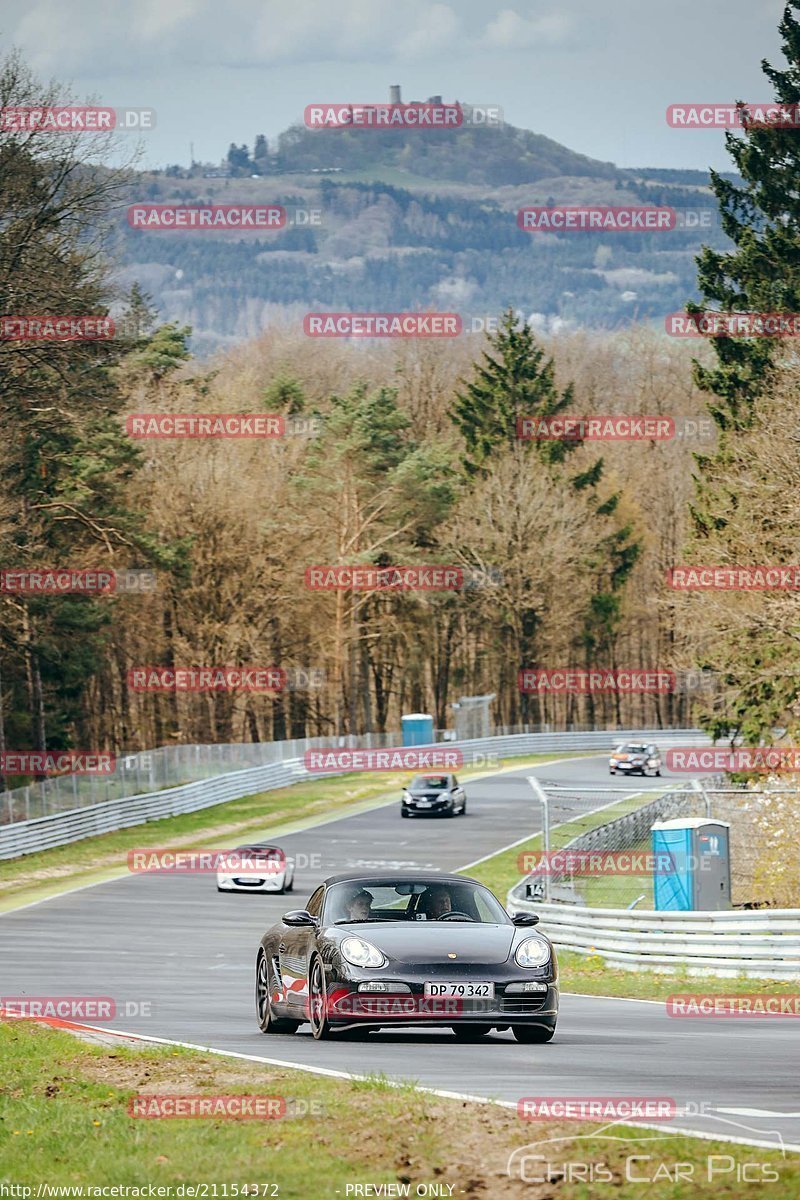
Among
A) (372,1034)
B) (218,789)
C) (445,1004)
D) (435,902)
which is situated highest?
(435,902)

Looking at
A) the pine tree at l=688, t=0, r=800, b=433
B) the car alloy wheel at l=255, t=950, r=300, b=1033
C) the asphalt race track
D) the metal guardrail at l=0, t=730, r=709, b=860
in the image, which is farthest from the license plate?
the pine tree at l=688, t=0, r=800, b=433

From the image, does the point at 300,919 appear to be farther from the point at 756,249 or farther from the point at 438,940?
the point at 756,249

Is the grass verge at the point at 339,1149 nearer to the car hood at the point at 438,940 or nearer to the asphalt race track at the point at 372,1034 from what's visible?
the asphalt race track at the point at 372,1034

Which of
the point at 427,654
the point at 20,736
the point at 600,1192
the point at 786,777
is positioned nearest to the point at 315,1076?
the point at 600,1192

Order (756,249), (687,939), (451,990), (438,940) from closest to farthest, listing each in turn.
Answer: (451,990), (438,940), (687,939), (756,249)

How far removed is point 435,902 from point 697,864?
1365cm

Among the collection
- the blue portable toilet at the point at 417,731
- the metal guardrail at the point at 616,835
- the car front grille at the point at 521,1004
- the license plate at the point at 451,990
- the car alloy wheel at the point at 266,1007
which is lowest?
the blue portable toilet at the point at 417,731

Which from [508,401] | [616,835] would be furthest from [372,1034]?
[508,401]

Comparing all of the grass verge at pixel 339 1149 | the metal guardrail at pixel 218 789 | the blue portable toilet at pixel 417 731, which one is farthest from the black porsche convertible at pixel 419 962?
the blue portable toilet at pixel 417 731

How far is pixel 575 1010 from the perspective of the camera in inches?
715

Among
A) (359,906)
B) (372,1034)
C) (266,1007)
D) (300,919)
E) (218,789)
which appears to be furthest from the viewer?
(218,789)

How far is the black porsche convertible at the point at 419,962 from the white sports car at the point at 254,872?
25.2 meters

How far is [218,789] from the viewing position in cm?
6066

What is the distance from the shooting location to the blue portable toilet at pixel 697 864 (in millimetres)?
26812
